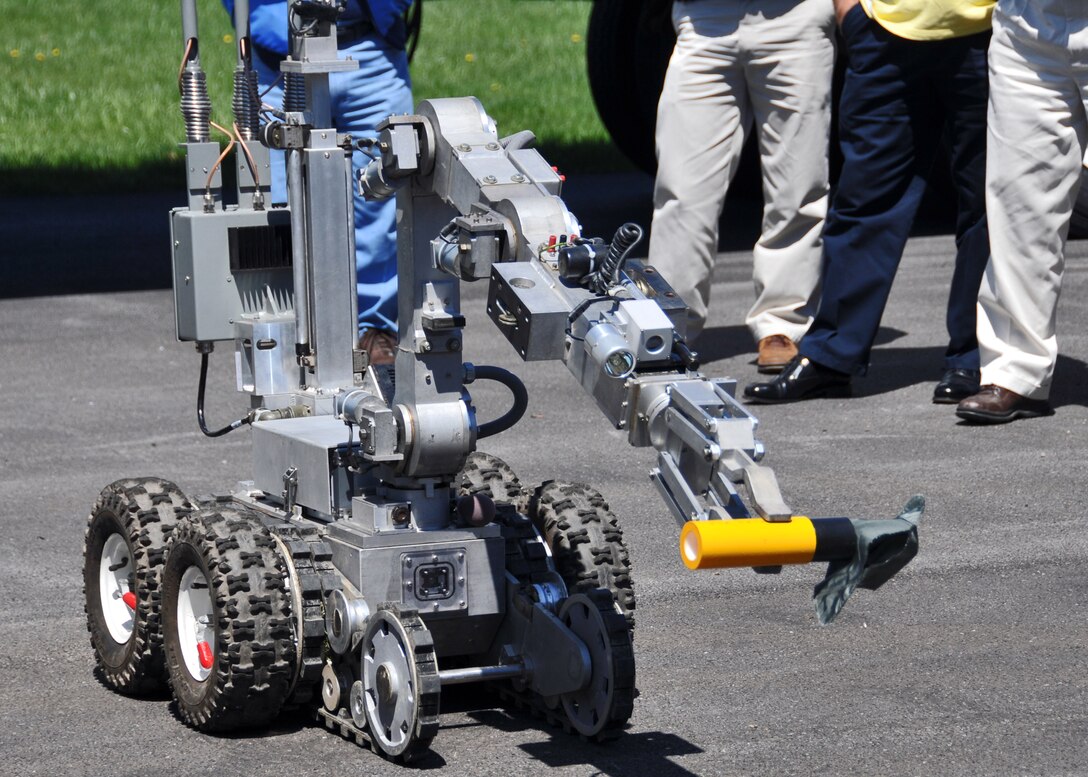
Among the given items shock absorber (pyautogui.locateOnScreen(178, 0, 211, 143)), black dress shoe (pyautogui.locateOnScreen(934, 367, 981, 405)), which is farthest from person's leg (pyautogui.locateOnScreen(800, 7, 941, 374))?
shock absorber (pyautogui.locateOnScreen(178, 0, 211, 143))

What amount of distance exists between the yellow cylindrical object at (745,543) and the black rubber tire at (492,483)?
1454mm

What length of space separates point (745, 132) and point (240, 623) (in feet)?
13.4

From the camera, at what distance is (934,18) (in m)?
6.46

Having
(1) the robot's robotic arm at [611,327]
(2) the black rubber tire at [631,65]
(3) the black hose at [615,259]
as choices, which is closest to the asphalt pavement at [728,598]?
(1) the robot's robotic arm at [611,327]

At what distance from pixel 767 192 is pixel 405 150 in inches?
151

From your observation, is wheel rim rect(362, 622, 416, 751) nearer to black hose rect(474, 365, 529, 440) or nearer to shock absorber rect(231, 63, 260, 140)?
black hose rect(474, 365, 529, 440)

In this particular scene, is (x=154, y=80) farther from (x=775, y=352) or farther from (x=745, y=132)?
(x=775, y=352)

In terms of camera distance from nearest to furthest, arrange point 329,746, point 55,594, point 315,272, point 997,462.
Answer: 1. point 329,746
2. point 315,272
3. point 55,594
4. point 997,462

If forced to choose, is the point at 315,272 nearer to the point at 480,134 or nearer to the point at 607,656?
the point at 480,134

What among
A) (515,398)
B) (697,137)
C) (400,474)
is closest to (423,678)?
(400,474)

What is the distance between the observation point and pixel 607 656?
11.4 feet

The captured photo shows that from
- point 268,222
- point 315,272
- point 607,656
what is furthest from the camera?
point 268,222

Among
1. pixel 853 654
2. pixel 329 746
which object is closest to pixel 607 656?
pixel 329 746

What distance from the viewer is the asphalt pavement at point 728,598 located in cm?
370
